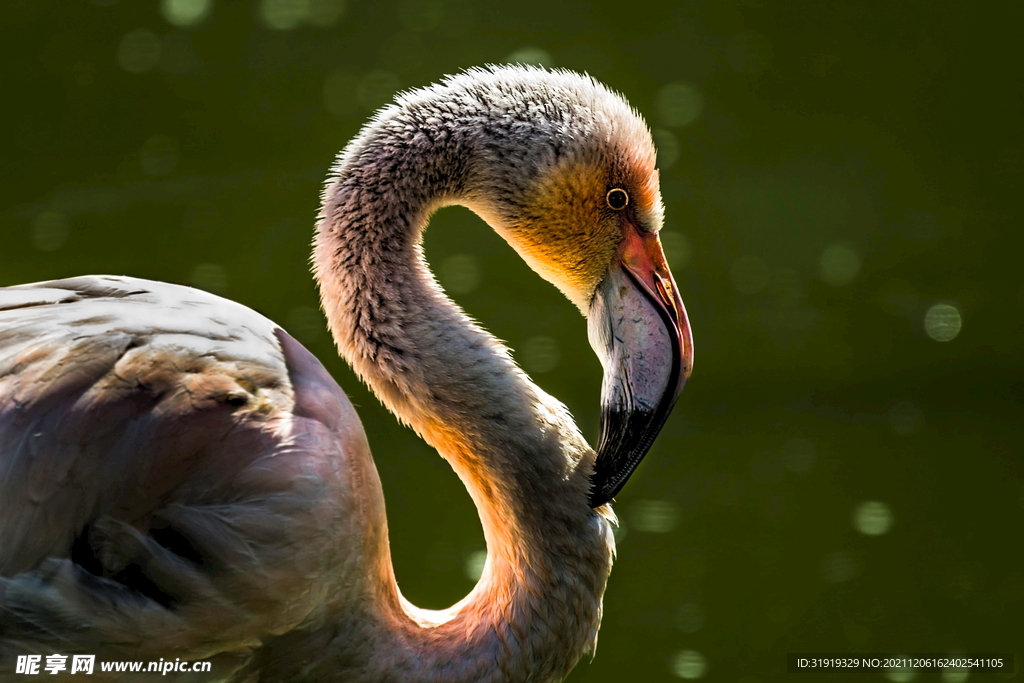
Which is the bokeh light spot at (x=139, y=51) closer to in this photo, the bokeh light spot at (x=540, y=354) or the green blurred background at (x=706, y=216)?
the green blurred background at (x=706, y=216)

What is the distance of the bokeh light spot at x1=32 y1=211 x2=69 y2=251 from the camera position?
2434 millimetres

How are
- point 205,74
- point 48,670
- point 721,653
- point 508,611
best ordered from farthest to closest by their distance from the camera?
point 205,74 → point 721,653 → point 508,611 → point 48,670

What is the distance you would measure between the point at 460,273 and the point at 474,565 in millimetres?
858

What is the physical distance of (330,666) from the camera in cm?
98

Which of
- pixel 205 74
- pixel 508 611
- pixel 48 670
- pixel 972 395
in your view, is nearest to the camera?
pixel 48 670

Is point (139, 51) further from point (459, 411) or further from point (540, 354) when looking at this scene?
point (459, 411)

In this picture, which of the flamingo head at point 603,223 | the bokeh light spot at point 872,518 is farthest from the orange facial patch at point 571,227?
the bokeh light spot at point 872,518

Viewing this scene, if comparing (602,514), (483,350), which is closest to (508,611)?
(602,514)

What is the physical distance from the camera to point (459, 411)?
3.43 feet

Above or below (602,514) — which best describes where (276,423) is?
above

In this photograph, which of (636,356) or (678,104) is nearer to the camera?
(636,356)

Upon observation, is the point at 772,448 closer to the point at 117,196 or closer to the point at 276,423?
the point at 276,423

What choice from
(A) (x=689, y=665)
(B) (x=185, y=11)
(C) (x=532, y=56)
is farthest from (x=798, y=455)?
(B) (x=185, y=11)

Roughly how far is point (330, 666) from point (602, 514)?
36 cm
